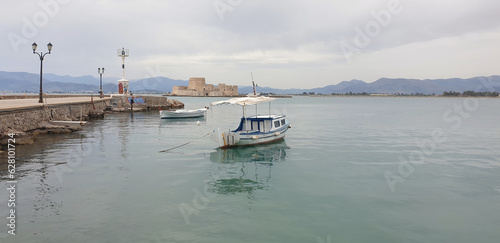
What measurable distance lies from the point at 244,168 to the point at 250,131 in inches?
303

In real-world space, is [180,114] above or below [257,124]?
below

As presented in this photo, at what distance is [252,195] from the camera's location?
14039 millimetres

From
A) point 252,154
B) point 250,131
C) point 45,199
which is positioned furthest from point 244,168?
point 45,199

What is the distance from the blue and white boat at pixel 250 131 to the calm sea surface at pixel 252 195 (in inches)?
37.0

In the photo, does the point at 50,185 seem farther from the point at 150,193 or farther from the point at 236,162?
the point at 236,162

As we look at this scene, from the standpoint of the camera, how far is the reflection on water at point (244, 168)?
15222 mm

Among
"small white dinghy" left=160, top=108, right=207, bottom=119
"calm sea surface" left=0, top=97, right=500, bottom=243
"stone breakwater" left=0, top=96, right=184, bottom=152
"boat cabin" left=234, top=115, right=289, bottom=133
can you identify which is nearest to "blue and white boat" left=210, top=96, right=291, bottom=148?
"boat cabin" left=234, top=115, right=289, bottom=133

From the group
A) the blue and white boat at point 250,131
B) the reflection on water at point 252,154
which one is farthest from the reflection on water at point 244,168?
the blue and white boat at point 250,131

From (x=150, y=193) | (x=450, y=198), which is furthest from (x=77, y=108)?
(x=450, y=198)

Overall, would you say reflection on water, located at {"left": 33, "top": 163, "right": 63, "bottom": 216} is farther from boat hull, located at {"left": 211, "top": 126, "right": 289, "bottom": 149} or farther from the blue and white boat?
the blue and white boat

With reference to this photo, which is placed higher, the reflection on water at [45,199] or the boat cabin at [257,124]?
the boat cabin at [257,124]

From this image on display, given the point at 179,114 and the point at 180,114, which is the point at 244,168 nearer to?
the point at 179,114

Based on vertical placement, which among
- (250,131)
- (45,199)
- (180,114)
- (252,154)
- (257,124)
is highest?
(257,124)

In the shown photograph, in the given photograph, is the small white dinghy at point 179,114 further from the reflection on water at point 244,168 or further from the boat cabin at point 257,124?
the reflection on water at point 244,168
